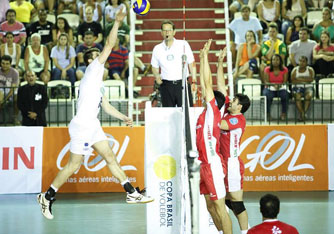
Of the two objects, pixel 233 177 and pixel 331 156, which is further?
pixel 331 156

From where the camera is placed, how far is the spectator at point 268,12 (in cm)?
1942

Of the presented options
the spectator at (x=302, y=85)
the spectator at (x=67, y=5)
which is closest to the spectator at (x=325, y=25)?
the spectator at (x=302, y=85)

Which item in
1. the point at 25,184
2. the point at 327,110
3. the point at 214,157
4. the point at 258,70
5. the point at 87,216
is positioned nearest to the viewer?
the point at 214,157

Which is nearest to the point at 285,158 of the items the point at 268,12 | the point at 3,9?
the point at 268,12

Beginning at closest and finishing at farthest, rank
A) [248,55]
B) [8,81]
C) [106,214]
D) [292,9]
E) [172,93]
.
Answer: [172,93] → [106,214] → [8,81] → [248,55] → [292,9]

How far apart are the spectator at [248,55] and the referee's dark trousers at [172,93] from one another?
6053 mm

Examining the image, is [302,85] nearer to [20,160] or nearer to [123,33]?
[123,33]

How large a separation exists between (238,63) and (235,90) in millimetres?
754

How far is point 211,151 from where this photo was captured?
9.70 meters

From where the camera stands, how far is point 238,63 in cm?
1842

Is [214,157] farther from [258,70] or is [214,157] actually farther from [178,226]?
[258,70]

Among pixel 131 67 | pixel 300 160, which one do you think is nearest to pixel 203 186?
pixel 300 160

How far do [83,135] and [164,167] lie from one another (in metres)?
1.14

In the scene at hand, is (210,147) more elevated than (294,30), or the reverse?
(294,30)
